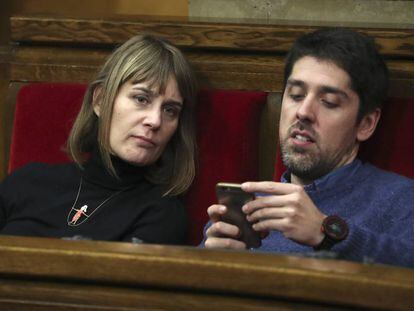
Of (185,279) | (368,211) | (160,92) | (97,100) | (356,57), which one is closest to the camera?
(185,279)

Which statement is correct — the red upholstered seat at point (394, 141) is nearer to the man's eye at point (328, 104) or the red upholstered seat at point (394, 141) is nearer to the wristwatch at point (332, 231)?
the man's eye at point (328, 104)

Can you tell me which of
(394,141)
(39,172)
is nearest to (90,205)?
(39,172)

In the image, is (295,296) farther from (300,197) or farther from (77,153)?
(77,153)

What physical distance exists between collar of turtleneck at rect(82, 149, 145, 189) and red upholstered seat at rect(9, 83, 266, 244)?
0.13 m

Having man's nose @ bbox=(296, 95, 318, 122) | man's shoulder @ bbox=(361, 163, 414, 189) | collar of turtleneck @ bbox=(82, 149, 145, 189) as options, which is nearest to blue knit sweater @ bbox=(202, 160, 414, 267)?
man's shoulder @ bbox=(361, 163, 414, 189)

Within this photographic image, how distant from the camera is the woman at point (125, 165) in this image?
1940mm

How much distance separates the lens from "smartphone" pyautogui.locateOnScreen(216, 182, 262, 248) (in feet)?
5.02

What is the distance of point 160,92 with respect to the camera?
1969mm

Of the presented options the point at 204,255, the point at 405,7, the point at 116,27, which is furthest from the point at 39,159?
the point at 204,255

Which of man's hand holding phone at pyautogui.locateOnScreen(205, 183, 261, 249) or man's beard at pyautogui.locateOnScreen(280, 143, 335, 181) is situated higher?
man's beard at pyautogui.locateOnScreen(280, 143, 335, 181)

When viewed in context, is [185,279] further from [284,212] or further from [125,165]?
[125,165]

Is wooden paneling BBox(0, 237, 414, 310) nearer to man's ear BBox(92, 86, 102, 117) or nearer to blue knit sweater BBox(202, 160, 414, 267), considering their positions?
blue knit sweater BBox(202, 160, 414, 267)

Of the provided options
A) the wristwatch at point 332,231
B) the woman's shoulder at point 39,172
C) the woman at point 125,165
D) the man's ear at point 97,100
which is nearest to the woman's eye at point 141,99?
the woman at point 125,165

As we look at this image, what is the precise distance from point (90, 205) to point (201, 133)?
0.30 metres
